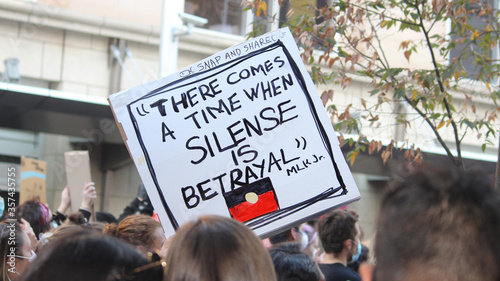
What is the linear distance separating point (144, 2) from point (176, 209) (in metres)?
8.01

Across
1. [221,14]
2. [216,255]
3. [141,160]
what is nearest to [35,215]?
[141,160]

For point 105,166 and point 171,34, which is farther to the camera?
point 105,166

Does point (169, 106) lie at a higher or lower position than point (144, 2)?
lower

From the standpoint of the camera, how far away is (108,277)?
63.2 inches

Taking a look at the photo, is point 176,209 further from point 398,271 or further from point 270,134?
point 398,271

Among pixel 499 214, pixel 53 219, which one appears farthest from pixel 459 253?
pixel 53 219

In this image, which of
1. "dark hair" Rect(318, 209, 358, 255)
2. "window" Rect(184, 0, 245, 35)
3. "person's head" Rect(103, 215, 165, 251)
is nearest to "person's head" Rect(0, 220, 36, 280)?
"person's head" Rect(103, 215, 165, 251)

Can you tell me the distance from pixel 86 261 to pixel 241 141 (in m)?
1.48

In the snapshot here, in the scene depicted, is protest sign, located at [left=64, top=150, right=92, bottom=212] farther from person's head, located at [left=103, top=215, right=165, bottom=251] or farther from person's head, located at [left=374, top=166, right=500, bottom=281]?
person's head, located at [left=374, top=166, right=500, bottom=281]

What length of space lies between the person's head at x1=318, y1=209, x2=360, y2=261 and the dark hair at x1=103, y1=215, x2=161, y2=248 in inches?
53.2

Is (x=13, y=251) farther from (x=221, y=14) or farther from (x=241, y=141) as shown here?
(x=221, y=14)

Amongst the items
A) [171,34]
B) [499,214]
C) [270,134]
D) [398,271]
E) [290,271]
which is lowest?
[290,271]

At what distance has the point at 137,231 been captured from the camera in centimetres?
350

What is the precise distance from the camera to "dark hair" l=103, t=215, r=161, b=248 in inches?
137
